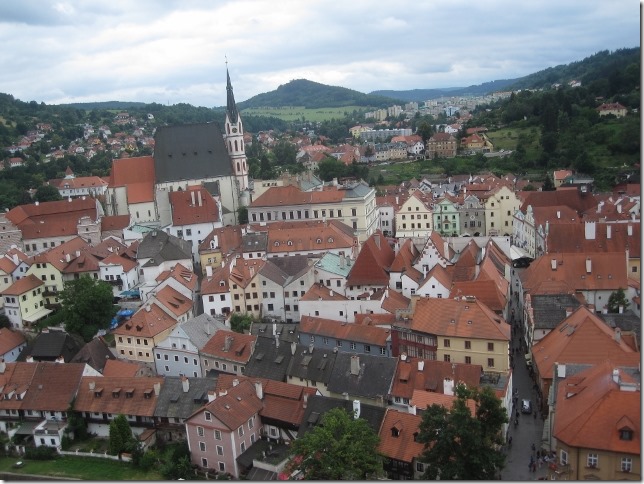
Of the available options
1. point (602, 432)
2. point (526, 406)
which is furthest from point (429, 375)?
point (602, 432)

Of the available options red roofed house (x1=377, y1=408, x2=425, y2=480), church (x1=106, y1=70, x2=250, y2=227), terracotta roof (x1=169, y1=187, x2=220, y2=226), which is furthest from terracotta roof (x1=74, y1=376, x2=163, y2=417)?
church (x1=106, y1=70, x2=250, y2=227)

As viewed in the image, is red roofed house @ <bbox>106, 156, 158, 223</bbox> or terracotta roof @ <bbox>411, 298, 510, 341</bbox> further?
red roofed house @ <bbox>106, 156, 158, 223</bbox>

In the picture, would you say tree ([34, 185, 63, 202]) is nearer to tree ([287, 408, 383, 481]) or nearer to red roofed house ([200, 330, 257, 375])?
red roofed house ([200, 330, 257, 375])

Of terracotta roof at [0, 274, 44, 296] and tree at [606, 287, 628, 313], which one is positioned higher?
terracotta roof at [0, 274, 44, 296]

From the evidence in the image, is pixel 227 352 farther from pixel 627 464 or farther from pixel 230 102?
pixel 230 102

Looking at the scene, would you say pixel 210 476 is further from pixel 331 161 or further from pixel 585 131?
pixel 585 131

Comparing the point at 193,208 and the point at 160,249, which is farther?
the point at 193,208

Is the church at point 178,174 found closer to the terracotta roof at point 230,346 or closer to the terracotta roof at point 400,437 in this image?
the terracotta roof at point 230,346

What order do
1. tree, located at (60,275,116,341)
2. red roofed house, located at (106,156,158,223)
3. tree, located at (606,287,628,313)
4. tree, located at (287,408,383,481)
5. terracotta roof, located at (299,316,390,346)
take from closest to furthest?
tree, located at (287,408,383,481)
terracotta roof, located at (299,316,390,346)
tree, located at (606,287,628,313)
tree, located at (60,275,116,341)
red roofed house, located at (106,156,158,223)
